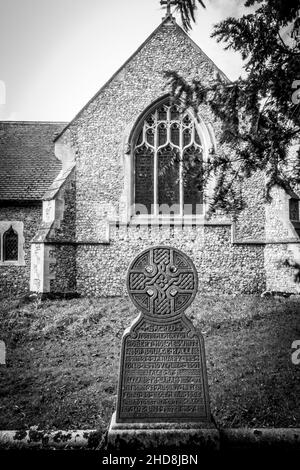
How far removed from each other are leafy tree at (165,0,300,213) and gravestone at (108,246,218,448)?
946 millimetres

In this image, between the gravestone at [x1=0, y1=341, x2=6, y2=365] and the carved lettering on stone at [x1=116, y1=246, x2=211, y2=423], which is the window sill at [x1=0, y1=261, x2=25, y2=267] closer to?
the gravestone at [x1=0, y1=341, x2=6, y2=365]

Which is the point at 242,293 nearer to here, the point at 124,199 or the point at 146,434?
the point at 124,199

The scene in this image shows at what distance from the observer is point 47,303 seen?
413 inches

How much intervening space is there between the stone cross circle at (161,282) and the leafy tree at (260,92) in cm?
72

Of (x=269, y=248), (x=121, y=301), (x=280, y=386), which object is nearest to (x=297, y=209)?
(x=269, y=248)

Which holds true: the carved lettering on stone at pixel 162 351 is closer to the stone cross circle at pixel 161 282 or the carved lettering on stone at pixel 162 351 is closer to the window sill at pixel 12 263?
the stone cross circle at pixel 161 282

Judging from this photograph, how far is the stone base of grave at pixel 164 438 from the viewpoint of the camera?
123 inches

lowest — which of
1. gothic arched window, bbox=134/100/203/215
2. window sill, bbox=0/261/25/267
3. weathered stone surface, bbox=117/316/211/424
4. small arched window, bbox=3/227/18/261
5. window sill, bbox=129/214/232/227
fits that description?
weathered stone surface, bbox=117/316/211/424

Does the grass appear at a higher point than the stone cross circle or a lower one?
lower

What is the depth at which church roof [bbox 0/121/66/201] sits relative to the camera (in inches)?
534

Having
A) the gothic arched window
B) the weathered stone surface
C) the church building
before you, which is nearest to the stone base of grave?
the weathered stone surface

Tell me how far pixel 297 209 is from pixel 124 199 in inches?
219

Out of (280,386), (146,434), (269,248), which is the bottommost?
(280,386)
